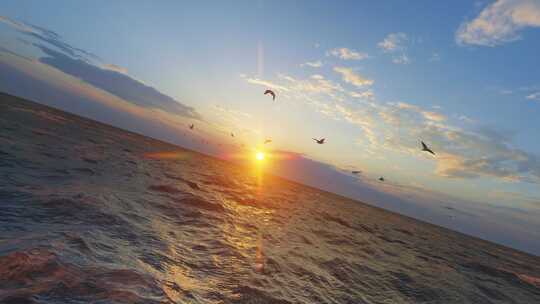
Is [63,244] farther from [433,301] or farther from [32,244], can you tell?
[433,301]

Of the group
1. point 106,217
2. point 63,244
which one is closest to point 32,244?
point 63,244

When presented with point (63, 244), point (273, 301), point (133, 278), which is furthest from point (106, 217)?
point (273, 301)

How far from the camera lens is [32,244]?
563cm

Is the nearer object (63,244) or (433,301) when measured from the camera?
(63,244)

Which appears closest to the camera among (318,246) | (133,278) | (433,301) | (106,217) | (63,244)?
(133,278)

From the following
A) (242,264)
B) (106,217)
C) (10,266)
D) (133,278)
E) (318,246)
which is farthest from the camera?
(318,246)

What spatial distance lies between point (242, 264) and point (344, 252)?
25.6 feet

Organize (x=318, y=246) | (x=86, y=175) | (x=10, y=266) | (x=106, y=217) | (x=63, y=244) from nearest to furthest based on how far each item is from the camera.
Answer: (x=10, y=266), (x=63, y=244), (x=106, y=217), (x=318, y=246), (x=86, y=175)

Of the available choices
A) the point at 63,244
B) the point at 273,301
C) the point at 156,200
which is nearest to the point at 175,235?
the point at 63,244

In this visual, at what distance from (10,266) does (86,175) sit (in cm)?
1211

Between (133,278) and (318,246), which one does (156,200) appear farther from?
(133,278)

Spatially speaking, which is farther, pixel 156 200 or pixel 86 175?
pixel 86 175

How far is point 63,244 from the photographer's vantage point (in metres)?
6.00

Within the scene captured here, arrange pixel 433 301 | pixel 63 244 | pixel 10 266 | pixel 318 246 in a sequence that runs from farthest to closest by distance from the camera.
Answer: pixel 318 246, pixel 433 301, pixel 63 244, pixel 10 266
